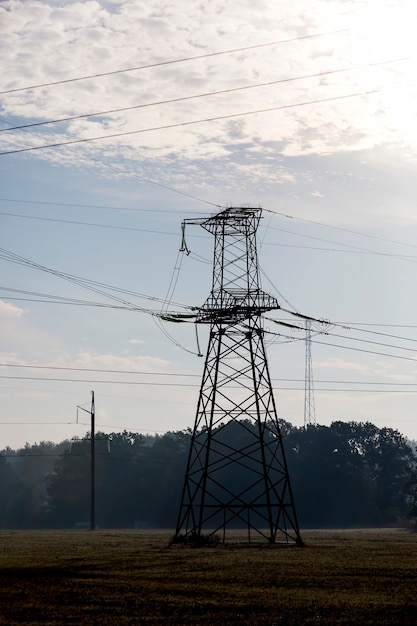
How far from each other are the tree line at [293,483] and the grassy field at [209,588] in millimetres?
99244

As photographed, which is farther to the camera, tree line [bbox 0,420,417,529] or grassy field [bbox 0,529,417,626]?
tree line [bbox 0,420,417,529]

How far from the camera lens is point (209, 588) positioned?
98.2 feet

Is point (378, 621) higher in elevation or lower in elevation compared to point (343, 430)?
lower

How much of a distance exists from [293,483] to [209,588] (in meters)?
125

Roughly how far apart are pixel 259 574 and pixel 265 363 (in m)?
20.8

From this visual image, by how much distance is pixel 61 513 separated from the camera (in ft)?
495

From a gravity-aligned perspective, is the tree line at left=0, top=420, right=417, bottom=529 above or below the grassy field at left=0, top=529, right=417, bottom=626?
above

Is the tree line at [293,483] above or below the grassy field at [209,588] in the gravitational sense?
Result: above

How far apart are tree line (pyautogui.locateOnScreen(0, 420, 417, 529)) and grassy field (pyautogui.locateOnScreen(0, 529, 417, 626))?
9924 centimetres

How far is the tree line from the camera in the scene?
148625 mm

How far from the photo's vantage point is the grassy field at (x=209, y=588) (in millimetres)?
24203

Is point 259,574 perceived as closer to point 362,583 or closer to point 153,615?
point 362,583

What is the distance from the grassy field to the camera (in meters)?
24.2

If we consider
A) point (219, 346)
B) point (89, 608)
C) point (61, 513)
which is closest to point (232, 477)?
point (61, 513)
